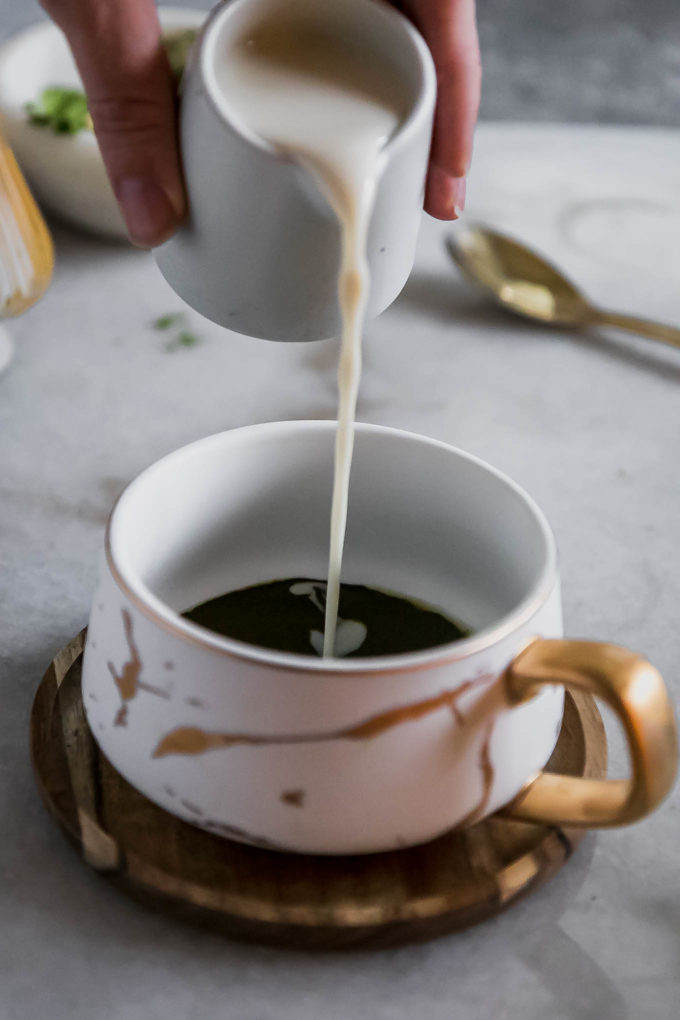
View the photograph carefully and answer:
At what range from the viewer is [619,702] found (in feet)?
1.39

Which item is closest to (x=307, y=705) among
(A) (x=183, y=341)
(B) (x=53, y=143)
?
(A) (x=183, y=341)

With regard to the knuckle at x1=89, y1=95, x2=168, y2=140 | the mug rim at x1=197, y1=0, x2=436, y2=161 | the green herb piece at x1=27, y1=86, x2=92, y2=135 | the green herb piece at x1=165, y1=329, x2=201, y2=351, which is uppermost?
the mug rim at x1=197, y1=0, x2=436, y2=161


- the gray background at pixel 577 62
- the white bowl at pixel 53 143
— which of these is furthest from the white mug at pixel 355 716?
the gray background at pixel 577 62

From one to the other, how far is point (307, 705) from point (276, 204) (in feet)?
0.68

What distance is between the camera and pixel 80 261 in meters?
1.05

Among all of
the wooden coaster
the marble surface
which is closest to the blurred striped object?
the marble surface

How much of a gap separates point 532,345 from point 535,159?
377mm

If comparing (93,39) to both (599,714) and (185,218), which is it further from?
(599,714)

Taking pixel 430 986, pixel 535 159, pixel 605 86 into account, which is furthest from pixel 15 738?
pixel 605 86

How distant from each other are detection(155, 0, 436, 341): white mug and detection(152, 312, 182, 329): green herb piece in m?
0.43

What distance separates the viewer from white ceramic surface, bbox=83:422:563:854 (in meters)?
0.43

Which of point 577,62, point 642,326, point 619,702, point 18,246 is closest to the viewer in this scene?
point 619,702

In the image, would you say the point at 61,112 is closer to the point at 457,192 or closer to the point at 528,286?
the point at 528,286

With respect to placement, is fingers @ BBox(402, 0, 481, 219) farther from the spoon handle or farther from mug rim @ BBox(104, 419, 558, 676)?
the spoon handle
